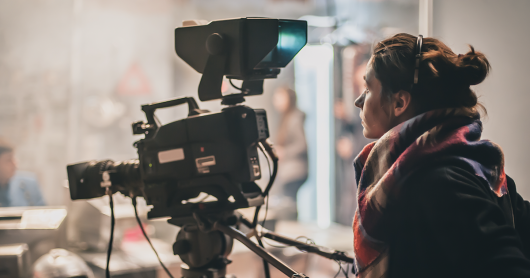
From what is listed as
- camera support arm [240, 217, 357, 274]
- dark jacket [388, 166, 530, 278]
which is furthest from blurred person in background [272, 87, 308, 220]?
dark jacket [388, 166, 530, 278]

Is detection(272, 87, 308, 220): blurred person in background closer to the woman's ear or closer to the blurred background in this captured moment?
the blurred background

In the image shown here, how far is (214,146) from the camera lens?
3.24 ft

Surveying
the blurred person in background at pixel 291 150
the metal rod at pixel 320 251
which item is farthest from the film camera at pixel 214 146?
the blurred person in background at pixel 291 150

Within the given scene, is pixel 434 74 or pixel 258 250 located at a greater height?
pixel 434 74

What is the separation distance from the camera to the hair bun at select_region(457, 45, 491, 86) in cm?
84

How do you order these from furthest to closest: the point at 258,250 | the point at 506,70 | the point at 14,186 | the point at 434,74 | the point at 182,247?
the point at 14,186 < the point at 506,70 < the point at 182,247 < the point at 258,250 < the point at 434,74

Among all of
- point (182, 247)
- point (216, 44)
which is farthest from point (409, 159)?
point (182, 247)

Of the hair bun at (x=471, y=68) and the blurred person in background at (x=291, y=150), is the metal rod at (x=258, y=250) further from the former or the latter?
the blurred person in background at (x=291, y=150)

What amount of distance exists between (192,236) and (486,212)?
669 mm

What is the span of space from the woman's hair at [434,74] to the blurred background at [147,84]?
1591 mm

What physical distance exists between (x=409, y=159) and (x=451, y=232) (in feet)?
A: 0.46

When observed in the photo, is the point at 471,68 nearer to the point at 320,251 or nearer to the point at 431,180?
the point at 431,180

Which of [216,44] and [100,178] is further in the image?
[100,178]

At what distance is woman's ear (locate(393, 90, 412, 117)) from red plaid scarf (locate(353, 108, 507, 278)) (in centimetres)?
5
